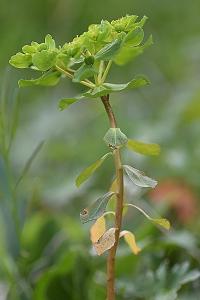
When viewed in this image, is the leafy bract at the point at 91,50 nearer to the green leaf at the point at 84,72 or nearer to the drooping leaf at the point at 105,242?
the green leaf at the point at 84,72

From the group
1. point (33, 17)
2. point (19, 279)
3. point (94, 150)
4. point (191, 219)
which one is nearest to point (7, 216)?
point (19, 279)

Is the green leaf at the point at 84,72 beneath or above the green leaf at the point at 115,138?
above

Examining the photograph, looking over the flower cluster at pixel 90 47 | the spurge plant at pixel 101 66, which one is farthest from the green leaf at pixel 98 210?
the flower cluster at pixel 90 47

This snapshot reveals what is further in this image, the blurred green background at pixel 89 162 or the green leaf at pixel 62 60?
the blurred green background at pixel 89 162

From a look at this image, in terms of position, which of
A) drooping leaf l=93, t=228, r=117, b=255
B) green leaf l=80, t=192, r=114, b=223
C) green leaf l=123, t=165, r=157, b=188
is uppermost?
green leaf l=123, t=165, r=157, b=188

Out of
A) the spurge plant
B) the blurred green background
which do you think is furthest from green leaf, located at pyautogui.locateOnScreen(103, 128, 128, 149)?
the blurred green background

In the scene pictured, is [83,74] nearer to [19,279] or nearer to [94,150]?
[19,279]

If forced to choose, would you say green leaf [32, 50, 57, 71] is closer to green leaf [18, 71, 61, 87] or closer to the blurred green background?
green leaf [18, 71, 61, 87]
